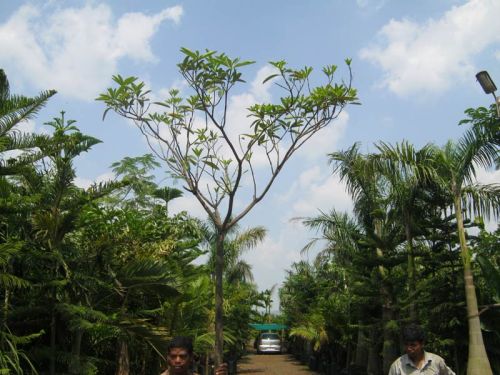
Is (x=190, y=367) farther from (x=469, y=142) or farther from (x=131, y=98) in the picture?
(x=469, y=142)

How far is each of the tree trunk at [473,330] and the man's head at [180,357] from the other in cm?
707

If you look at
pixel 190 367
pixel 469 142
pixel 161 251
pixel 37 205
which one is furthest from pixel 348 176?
pixel 190 367

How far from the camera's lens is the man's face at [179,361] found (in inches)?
138

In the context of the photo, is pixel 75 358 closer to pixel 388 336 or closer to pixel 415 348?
pixel 415 348

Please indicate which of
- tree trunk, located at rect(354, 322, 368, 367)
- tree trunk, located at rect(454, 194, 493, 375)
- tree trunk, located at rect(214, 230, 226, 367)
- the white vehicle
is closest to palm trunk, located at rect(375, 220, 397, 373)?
tree trunk, located at rect(354, 322, 368, 367)

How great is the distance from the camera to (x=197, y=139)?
25.6 feet

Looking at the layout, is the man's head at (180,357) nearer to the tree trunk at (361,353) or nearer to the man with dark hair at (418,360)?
the man with dark hair at (418,360)

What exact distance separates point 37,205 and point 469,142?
24.3 feet

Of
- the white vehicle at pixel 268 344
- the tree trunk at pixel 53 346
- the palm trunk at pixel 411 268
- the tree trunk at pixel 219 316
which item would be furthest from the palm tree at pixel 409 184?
the white vehicle at pixel 268 344

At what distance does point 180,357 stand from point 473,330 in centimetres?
730

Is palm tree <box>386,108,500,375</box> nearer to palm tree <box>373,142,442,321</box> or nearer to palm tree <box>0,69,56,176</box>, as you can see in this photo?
palm tree <box>373,142,442,321</box>

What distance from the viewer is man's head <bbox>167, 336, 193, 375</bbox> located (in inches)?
138

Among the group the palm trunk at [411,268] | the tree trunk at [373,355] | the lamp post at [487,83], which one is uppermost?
the lamp post at [487,83]

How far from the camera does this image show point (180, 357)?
139 inches
